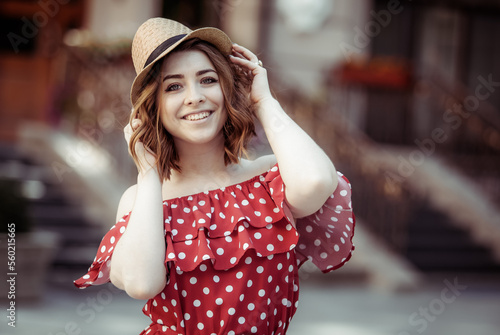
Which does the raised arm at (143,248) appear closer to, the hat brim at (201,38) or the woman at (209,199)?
the woman at (209,199)

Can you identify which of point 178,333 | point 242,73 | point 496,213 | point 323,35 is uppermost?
point 242,73

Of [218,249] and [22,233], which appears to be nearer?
[218,249]

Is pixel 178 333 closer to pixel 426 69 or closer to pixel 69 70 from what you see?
pixel 69 70

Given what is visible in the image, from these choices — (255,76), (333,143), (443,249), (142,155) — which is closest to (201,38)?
(255,76)

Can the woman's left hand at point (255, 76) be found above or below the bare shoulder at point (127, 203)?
above

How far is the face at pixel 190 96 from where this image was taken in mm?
2115

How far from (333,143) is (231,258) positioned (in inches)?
298

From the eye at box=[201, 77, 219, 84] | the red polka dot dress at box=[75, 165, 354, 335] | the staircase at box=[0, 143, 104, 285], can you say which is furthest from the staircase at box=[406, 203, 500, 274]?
the eye at box=[201, 77, 219, 84]

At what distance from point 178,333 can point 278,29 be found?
10.1 m

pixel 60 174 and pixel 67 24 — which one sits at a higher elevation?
pixel 67 24

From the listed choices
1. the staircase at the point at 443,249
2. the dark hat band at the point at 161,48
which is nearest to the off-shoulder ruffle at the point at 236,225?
the dark hat band at the point at 161,48

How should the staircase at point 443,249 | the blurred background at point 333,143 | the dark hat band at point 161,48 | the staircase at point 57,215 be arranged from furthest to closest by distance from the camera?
the staircase at point 443,249 → the staircase at point 57,215 → the blurred background at point 333,143 → the dark hat band at point 161,48

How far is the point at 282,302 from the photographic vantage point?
2.20 metres

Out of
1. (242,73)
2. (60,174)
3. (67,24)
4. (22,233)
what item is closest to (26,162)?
(60,174)
